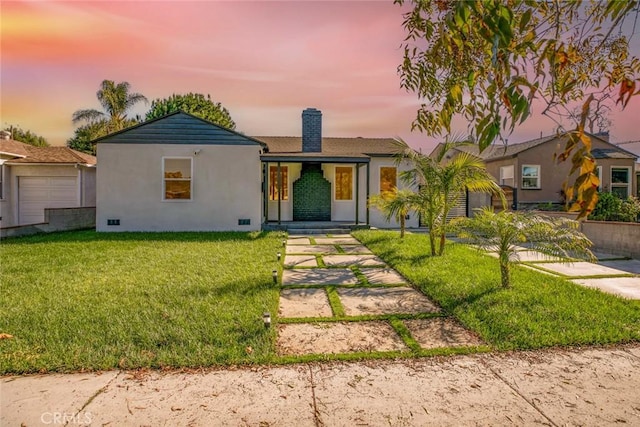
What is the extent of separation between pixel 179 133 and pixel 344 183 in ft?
21.9

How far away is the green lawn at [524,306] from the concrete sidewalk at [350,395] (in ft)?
1.34

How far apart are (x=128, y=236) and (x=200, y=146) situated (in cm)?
395

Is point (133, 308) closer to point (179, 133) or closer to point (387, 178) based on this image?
point (179, 133)

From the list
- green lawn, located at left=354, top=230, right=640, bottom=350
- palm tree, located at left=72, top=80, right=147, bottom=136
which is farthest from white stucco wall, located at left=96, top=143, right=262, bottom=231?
palm tree, located at left=72, top=80, right=147, bottom=136

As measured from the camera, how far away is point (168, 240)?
9914 mm

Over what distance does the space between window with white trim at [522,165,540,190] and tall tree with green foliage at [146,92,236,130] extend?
68.2 ft

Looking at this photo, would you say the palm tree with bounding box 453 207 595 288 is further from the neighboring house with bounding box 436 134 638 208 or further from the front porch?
the neighboring house with bounding box 436 134 638 208

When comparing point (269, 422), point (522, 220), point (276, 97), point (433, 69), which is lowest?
point (269, 422)

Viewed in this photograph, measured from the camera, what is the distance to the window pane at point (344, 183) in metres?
14.3

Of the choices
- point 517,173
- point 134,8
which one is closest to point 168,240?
point 134,8

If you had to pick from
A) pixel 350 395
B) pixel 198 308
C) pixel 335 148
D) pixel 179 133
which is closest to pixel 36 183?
pixel 179 133

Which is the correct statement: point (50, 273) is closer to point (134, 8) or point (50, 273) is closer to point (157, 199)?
point (134, 8)

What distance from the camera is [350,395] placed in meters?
2.45

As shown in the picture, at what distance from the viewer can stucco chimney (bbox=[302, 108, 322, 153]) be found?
14.7m
